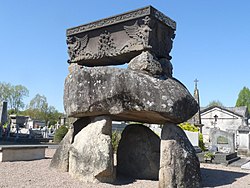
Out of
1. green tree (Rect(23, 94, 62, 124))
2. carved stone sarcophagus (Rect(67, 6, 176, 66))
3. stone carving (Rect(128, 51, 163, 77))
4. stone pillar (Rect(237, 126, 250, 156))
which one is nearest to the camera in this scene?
stone carving (Rect(128, 51, 163, 77))

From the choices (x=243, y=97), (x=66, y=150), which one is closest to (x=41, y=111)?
(x=243, y=97)

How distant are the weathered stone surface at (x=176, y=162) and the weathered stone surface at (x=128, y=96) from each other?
1.41 ft

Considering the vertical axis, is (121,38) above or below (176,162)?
above

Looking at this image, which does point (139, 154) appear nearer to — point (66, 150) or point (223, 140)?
point (66, 150)

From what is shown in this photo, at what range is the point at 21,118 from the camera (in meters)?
35.6

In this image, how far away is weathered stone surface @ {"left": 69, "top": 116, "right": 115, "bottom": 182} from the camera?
22.3 feet

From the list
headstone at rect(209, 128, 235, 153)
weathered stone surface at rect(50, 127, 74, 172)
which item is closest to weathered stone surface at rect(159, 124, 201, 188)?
weathered stone surface at rect(50, 127, 74, 172)

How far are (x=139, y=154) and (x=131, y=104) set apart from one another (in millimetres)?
2126

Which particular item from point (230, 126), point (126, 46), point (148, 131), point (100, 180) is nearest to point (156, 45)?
point (126, 46)

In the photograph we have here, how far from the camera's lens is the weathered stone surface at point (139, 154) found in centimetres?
819

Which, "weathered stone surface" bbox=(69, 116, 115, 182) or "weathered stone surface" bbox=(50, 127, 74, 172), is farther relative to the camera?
"weathered stone surface" bbox=(50, 127, 74, 172)

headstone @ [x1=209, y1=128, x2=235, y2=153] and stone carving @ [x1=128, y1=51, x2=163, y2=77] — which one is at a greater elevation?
stone carving @ [x1=128, y1=51, x2=163, y2=77]

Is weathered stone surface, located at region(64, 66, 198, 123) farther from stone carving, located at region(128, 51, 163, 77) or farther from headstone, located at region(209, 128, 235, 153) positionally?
headstone, located at region(209, 128, 235, 153)

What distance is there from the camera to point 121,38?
820cm
